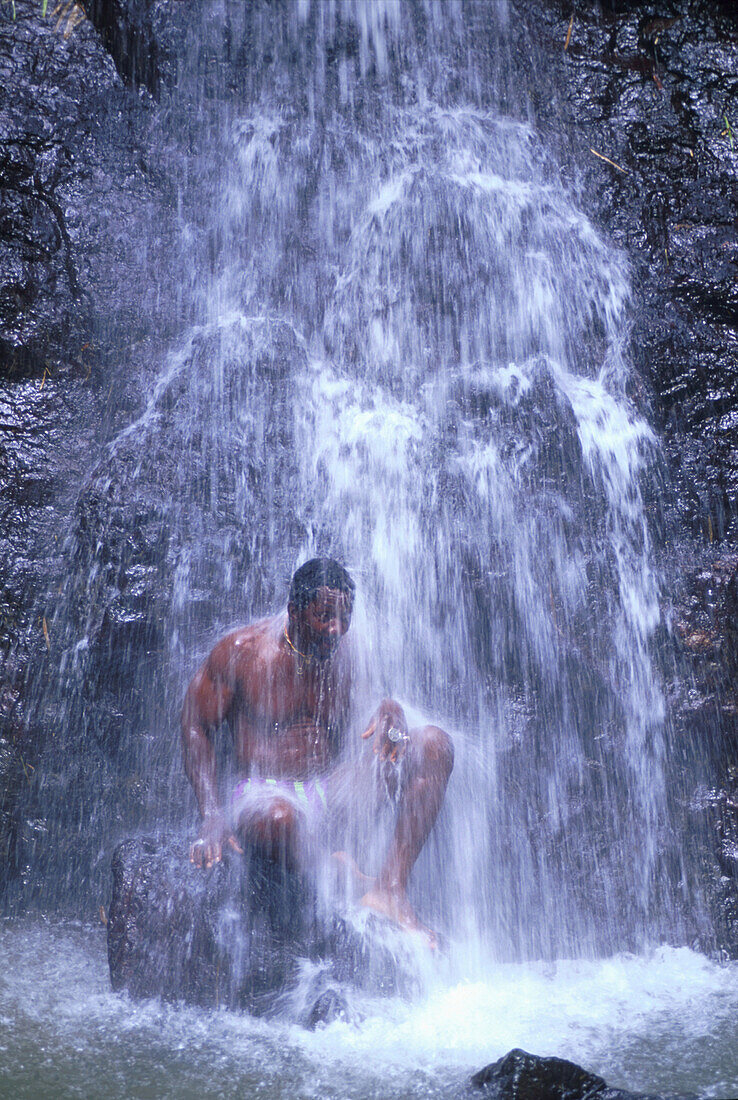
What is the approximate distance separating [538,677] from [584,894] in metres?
1.04

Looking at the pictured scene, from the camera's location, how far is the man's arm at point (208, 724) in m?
3.44

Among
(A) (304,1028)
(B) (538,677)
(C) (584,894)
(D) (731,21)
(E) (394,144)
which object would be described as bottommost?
(A) (304,1028)

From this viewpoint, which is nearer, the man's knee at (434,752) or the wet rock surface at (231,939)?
the wet rock surface at (231,939)

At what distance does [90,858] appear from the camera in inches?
173

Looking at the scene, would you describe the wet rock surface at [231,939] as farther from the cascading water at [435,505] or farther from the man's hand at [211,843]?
the cascading water at [435,505]

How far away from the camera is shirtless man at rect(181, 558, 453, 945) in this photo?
352cm

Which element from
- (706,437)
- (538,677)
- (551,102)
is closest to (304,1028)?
(538,677)

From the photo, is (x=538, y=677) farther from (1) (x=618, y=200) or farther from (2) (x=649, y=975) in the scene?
(1) (x=618, y=200)

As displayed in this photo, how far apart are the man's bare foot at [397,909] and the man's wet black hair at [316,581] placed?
116cm

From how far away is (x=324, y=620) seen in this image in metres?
3.52

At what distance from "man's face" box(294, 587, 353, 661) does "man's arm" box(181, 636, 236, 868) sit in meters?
0.35

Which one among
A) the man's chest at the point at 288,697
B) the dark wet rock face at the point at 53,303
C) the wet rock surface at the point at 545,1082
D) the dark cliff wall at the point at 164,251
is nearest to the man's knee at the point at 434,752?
the man's chest at the point at 288,697

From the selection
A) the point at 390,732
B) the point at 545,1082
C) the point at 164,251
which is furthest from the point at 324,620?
the point at 164,251

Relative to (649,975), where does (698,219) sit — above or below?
above
